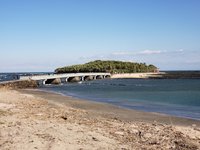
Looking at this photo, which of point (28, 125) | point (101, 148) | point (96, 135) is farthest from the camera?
point (28, 125)

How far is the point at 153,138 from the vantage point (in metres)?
16.8

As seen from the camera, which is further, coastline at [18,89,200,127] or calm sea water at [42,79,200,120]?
calm sea water at [42,79,200,120]

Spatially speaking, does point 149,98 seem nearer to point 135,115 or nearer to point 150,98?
point 150,98

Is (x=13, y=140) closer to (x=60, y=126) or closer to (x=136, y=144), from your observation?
(x=60, y=126)

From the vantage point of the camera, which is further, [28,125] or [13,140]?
[28,125]

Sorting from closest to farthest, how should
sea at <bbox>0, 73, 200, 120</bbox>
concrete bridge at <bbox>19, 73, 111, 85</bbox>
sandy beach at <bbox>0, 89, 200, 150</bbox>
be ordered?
sandy beach at <bbox>0, 89, 200, 150</bbox> → sea at <bbox>0, 73, 200, 120</bbox> → concrete bridge at <bbox>19, 73, 111, 85</bbox>

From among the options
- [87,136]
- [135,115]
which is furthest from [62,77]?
[87,136]

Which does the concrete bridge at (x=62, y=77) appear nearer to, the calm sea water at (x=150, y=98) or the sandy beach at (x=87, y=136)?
the calm sea water at (x=150, y=98)

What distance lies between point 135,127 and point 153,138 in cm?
327

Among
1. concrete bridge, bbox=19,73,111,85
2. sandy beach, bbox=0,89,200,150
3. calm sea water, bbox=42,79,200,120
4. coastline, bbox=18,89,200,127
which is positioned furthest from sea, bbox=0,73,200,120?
sandy beach, bbox=0,89,200,150

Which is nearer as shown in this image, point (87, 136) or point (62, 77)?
point (87, 136)

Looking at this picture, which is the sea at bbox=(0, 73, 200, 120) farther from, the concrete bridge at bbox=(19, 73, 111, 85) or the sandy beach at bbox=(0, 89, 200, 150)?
the sandy beach at bbox=(0, 89, 200, 150)

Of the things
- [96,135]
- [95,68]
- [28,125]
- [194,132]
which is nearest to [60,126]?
[28,125]

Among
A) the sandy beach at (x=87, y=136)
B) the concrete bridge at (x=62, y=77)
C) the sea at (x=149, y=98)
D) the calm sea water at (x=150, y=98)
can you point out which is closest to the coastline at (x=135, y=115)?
the sea at (x=149, y=98)
